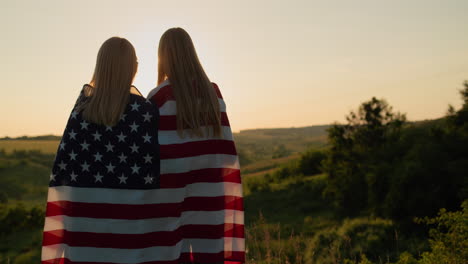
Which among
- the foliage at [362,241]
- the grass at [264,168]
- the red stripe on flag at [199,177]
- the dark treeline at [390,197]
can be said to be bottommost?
the grass at [264,168]

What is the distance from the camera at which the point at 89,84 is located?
3.94 m

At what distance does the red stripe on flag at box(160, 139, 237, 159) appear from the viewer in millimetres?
3809

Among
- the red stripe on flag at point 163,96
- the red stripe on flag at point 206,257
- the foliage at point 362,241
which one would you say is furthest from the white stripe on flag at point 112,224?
the foliage at point 362,241

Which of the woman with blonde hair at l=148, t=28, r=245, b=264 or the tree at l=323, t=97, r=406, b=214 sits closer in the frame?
the woman with blonde hair at l=148, t=28, r=245, b=264

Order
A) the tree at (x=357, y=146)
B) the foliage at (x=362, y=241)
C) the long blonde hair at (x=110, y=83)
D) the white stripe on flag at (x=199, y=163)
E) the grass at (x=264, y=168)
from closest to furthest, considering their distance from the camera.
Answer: the long blonde hair at (x=110, y=83)
the white stripe on flag at (x=199, y=163)
the foliage at (x=362, y=241)
the tree at (x=357, y=146)
the grass at (x=264, y=168)

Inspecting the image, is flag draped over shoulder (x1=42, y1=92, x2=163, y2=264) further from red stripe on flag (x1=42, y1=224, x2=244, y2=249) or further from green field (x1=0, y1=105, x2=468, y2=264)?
green field (x1=0, y1=105, x2=468, y2=264)

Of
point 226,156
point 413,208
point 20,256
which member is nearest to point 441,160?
point 413,208

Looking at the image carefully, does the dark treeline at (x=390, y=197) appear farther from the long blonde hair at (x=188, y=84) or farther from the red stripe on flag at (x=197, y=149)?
the long blonde hair at (x=188, y=84)

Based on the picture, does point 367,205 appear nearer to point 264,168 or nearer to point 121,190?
point 121,190

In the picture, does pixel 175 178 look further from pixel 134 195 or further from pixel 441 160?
pixel 441 160

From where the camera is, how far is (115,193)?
146 inches

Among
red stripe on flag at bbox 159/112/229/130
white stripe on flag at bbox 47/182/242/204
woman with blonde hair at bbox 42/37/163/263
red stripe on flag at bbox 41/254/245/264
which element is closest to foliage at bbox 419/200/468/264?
red stripe on flag at bbox 41/254/245/264

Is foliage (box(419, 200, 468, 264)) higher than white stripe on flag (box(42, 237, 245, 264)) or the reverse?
the reverse

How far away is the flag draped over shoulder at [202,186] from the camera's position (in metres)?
3.83
